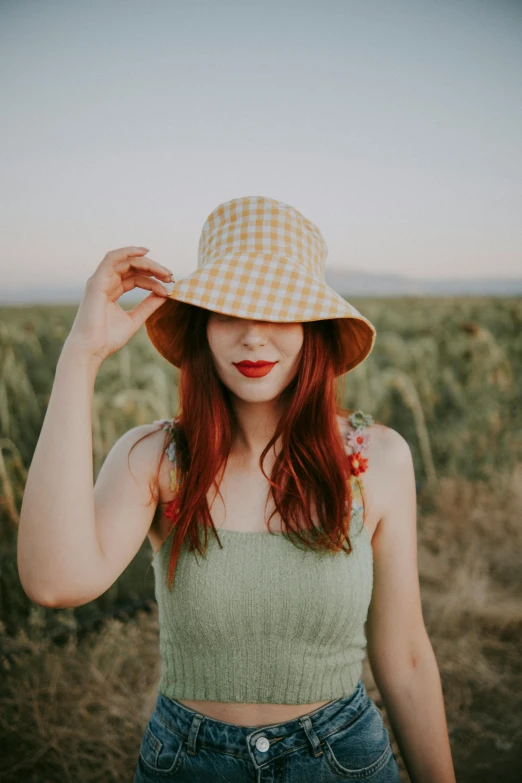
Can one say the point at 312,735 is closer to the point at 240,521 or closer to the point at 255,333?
the point at 240,521

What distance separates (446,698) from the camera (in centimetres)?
279

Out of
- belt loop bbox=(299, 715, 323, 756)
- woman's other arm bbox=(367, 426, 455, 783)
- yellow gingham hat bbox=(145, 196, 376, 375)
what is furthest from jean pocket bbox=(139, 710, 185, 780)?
yellow gingham hat bbox=(145, 196, 376, 375)

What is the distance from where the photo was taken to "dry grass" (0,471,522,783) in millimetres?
2344

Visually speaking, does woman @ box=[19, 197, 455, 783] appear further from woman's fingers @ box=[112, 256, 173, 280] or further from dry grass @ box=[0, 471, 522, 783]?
dry grass @ box=[0, 471, 522, 783]

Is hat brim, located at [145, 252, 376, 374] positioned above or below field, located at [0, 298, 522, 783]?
above

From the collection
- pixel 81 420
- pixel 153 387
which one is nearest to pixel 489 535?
pixel 153 387

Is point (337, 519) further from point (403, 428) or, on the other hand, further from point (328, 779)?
point (403, 428)

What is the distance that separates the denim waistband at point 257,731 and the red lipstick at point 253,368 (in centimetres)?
84

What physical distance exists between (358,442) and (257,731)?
75cm

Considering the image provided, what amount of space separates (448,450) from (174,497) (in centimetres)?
352

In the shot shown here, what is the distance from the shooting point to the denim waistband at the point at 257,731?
1352 mm

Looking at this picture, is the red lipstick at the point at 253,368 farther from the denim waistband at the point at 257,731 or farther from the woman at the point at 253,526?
the denim waistband at the point at 257,731

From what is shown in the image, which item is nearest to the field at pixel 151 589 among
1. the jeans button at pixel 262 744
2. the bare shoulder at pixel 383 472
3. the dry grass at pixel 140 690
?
the dry grass at pixel 140 690

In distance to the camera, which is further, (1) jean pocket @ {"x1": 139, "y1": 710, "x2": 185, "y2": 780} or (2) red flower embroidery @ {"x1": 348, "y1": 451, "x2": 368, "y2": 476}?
(2) red flower embroidery @ {"x1": 348, "y1": 451, "x2": 368, "y2": 476}
